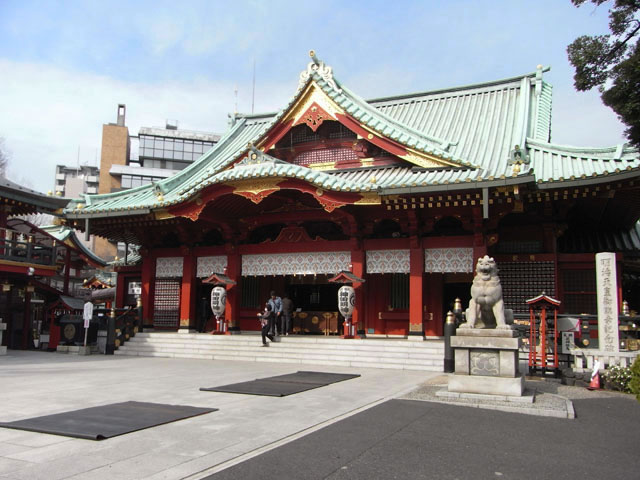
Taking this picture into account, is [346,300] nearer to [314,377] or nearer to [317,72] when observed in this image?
[314,377]

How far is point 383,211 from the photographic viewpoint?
1778 cm

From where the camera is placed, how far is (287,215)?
1972 centimetres

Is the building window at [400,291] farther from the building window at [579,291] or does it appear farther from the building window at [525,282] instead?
the building window at [579,291]

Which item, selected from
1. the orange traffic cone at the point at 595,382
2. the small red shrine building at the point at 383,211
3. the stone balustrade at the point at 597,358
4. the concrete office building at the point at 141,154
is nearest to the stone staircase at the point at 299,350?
the small red shrine building at the point at 383,211

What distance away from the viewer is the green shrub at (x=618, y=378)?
36.5 feet

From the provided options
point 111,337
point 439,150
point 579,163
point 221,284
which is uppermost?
point 439,150

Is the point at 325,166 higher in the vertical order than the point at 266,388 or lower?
higher

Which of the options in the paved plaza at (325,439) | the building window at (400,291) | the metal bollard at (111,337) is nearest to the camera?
the paved plaza at (325,439)

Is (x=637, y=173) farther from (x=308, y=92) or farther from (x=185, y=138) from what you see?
(x=185, y=138)

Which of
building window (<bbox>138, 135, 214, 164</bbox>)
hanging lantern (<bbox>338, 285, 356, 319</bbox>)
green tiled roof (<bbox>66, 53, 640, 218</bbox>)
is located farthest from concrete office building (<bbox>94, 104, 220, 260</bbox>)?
hanging lantern (<bbox>338, 285, 356, 319</bbox>)

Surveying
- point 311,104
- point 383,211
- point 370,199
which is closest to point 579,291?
point 383,211

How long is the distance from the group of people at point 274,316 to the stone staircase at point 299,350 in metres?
0.43

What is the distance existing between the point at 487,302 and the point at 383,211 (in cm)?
807

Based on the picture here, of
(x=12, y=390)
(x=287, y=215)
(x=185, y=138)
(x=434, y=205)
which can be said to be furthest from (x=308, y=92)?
(x=185, y=138)
